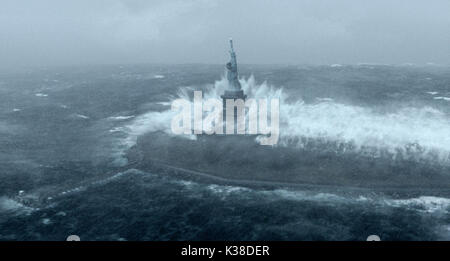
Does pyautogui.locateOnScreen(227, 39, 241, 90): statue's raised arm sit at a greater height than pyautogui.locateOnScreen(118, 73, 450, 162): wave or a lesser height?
greater

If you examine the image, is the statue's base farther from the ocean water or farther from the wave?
the ocean water

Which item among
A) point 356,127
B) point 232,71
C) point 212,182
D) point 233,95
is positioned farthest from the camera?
point 233,95

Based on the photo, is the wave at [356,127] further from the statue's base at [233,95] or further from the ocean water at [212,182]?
the statue's base at [233,95]

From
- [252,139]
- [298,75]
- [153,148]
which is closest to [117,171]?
[153,148]

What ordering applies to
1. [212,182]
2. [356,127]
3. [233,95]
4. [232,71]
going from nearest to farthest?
[212,182] → [356,127] → [232,71] → [233,95]

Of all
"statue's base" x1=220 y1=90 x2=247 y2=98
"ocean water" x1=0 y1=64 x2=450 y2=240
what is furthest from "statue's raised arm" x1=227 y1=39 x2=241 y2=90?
"ocean water" x1=0 y1=64 x2=450 y2=240

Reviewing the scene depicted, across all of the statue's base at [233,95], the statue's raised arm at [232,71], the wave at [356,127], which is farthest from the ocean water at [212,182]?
the statue's raised arm at [232,71]

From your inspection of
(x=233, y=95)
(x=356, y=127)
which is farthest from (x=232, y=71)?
(x=356, y=127)

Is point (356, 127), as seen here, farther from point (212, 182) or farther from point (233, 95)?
point (212, 182)
